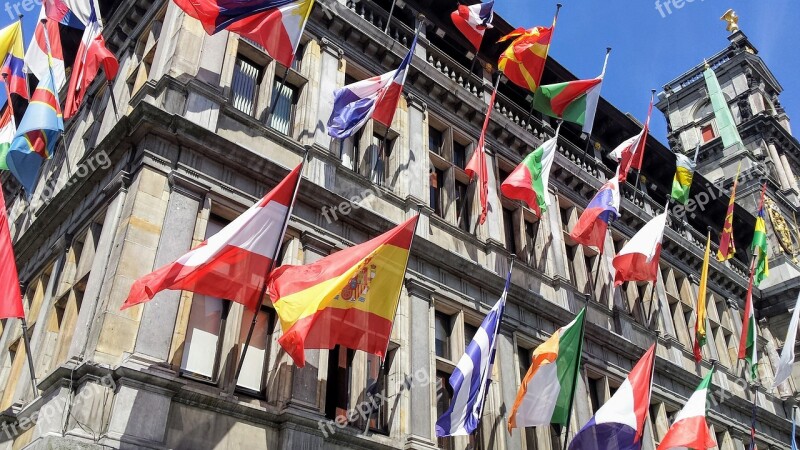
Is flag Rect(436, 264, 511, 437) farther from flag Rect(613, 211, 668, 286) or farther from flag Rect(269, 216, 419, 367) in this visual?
flag Rect(613, 211, 668, 286)

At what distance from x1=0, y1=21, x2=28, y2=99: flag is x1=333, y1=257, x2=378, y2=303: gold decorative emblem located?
31.9ft

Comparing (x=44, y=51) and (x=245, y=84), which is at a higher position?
(x=44, y=51)

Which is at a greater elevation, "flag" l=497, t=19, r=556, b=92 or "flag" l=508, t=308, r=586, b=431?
"flag" l=497, t=19, r=556, b=92

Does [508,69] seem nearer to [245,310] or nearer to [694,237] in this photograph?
[245,310]

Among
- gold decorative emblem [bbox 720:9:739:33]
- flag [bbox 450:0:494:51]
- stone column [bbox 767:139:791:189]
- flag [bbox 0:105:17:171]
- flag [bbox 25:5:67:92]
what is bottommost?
flag [bbox 0:105:17:171]

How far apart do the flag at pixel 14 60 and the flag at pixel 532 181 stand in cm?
1187

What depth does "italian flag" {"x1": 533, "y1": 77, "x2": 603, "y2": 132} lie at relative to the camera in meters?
19.1

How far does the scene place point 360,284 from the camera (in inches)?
445

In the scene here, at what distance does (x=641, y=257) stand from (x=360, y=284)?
10853mm

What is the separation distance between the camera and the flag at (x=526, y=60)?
19094 millimetres

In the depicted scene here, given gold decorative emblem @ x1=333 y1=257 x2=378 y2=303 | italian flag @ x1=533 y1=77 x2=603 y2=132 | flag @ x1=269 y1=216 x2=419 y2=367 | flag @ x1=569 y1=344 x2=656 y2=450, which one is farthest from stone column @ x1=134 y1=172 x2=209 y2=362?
italian flag @ x1=533 y1=77 x2=603 y2=132

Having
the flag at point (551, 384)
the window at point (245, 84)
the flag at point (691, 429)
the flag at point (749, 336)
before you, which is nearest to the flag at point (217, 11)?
the window at point (245, 84)

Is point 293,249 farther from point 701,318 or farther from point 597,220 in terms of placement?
point 701,318

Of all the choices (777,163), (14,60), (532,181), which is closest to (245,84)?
(14,60)
